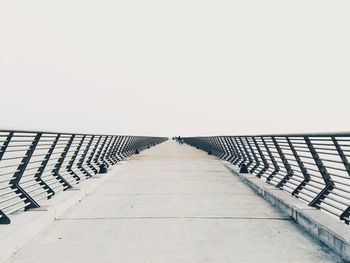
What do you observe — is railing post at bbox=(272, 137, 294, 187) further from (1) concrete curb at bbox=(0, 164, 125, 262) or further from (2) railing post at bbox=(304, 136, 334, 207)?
(1) concrete curb at bbox=(0, 164, 125, 262)

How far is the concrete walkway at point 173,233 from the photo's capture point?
13.6ft

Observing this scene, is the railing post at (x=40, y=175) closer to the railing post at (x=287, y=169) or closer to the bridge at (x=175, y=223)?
the bridge at (x=175, y=223)

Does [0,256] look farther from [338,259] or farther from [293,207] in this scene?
[293,207]

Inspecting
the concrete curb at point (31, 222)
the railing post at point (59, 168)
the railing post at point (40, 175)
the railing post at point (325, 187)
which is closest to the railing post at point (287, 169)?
the railing post at point (325, 187)

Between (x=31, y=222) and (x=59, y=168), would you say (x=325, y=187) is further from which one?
(x=59, y=168)

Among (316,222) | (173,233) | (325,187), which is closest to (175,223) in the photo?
(173,233)

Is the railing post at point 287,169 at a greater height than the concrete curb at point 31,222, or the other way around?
the railing post at point 287,169

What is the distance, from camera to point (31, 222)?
16.3 ft

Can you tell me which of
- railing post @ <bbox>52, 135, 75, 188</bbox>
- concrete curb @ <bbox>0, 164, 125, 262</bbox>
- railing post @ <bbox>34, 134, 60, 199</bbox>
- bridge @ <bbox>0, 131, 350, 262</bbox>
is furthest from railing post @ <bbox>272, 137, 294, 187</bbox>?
railing post @ <bbox>34, 134, 60, 199</bbox>

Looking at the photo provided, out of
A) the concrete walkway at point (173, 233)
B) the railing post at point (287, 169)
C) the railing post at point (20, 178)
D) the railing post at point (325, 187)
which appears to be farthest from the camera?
the railing post at point (287, 169)

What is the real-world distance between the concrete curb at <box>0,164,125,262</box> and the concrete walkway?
4.6 inches

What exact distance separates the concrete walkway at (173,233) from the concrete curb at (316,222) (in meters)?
0.13

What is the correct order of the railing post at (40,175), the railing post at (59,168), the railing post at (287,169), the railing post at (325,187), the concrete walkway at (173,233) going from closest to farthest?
1. the concrete walkway at (173,233)
2. the railing post at (325,187)
3. the railing post at (40,175)
4. the railing post at (59,168)
5. the railing post at (287,169)

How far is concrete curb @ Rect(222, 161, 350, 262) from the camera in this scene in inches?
166
